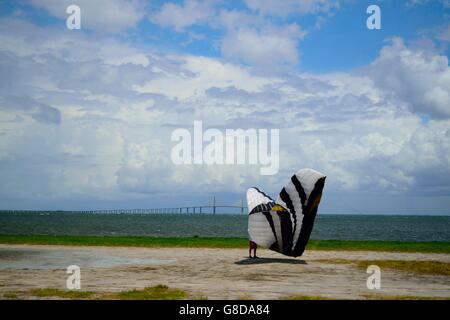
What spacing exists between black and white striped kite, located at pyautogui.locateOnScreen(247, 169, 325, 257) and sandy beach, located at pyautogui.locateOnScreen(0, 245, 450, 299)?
1493 millimetres

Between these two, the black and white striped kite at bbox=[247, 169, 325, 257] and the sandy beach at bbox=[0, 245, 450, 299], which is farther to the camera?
the black and white striped kite at bbox=[247, 169, 325, 257]

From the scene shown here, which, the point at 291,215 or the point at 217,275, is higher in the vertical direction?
the point at 291,215

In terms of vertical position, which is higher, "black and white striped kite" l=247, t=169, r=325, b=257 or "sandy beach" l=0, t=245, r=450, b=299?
"black and white striped kite" l=247, t=169, r=325, b=257

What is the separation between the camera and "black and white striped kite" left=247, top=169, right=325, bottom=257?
28.1 metres

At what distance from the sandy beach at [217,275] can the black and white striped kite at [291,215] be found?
149 centimetres

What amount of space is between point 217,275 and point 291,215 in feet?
20.5

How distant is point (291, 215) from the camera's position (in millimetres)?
28594

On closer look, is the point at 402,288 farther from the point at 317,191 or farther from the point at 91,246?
the point at 91,246

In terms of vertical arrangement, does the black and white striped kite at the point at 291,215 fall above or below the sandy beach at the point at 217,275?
above

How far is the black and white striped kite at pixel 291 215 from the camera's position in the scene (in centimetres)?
2809

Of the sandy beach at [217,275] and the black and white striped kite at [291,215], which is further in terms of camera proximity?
the black and white striped kite at [291,215]
